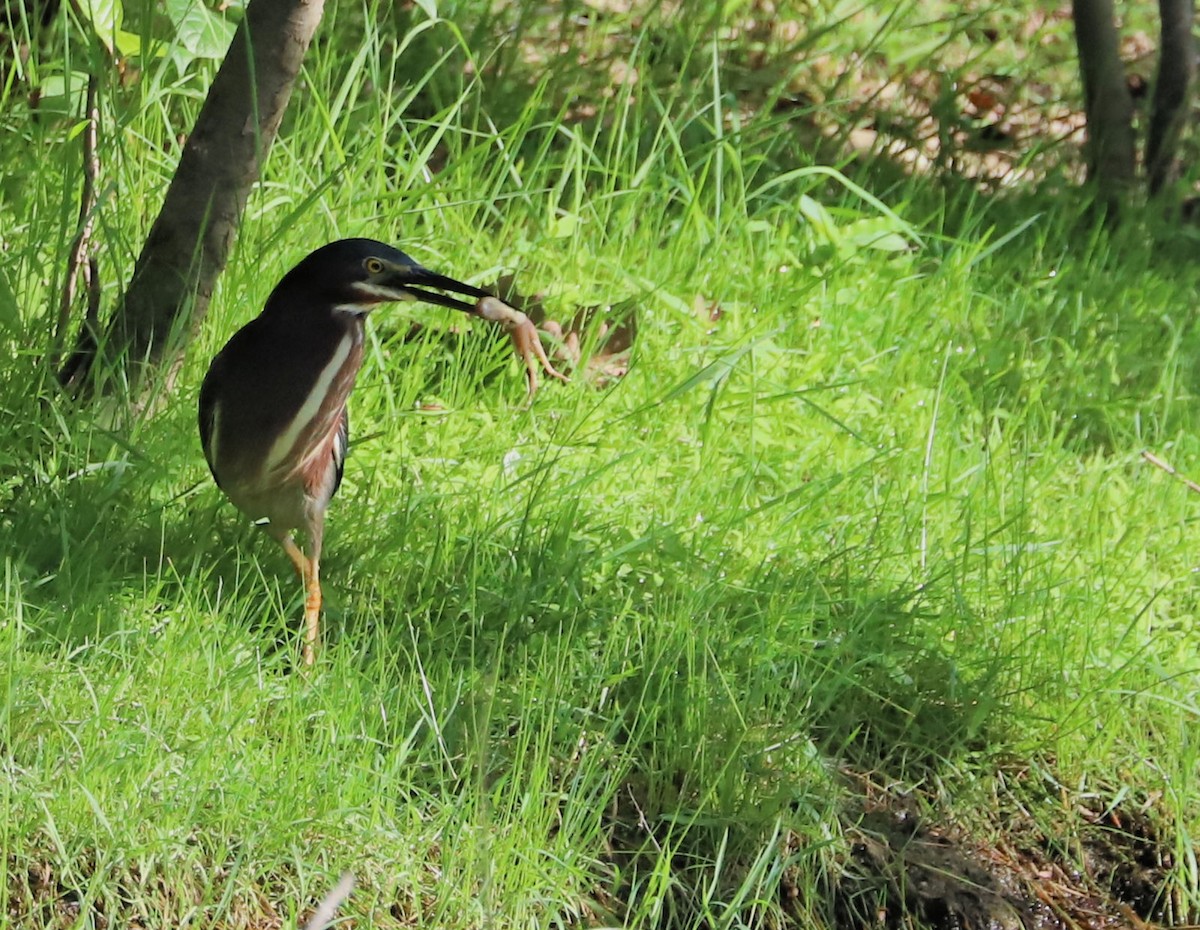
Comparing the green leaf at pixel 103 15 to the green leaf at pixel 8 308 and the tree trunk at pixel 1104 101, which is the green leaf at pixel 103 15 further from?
the tree trunk at pixel 1104 101

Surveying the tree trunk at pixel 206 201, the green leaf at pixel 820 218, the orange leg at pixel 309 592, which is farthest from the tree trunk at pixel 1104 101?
the orange leg at pixel 309 592

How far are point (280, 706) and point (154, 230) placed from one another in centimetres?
122

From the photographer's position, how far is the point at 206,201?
133 inches

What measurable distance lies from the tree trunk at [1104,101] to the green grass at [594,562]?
0.45 meters

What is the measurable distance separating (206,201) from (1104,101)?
3.05 meters

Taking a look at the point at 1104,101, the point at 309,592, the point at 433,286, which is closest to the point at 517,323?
the point at 433,286

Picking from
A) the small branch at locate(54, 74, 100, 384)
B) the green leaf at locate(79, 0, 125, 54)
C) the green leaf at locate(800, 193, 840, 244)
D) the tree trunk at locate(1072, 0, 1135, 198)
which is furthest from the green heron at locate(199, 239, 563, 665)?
the tree trunk at locate(1072, 0, 1135, 198)

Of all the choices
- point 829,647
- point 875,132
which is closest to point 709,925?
point 829,647

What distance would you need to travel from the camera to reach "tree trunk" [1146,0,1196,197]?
16.5 ft

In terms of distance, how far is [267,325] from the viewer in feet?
10.0

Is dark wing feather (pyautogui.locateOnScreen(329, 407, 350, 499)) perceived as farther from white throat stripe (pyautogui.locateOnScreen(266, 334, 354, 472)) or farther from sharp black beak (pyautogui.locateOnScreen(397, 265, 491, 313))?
sharp black beak (pyautogui.locateOnScreen(397, 265, 491, 313))

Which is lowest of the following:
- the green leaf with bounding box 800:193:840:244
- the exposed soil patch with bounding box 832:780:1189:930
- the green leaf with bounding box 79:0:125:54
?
the exposed soil patch with bounding box 832:780:1189:930

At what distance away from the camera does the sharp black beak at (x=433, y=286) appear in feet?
9.72

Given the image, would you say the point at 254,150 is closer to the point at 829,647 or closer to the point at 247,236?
the point at 247,236
